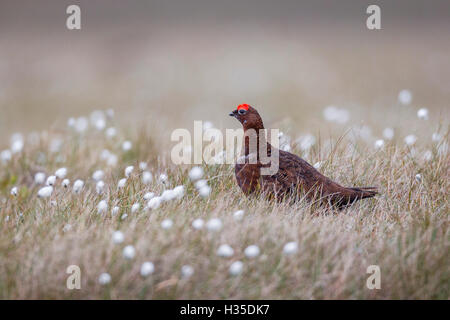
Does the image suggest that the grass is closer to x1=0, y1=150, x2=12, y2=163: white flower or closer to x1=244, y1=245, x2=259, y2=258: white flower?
x1=244, y1=245, x2=259, y2=258: white flower

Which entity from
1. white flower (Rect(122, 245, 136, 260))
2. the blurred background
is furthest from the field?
the blurred background

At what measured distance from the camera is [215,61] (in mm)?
16656

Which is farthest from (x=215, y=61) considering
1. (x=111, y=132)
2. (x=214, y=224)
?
(x=214, y=224)

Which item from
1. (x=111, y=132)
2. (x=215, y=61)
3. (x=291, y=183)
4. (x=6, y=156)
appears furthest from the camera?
(x=215, y=61)

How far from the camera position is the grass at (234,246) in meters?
3.37

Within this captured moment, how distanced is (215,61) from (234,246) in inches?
536

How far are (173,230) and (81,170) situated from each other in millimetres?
3289

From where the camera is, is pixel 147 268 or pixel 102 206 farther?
pixel 102 206

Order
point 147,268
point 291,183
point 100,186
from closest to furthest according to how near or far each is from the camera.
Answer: point 147,268 → point 291,183 → point 100,186

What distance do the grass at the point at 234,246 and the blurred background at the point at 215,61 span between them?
4.23 m

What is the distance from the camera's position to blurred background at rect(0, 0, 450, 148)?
12.8 m

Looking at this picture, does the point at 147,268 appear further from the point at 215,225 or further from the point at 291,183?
the point at 291,183

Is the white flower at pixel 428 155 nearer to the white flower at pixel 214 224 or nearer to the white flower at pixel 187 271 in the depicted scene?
the white flower at pixel 214 224

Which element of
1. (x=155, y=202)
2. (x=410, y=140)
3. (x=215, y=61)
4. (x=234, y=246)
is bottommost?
(x=234, y=246)
